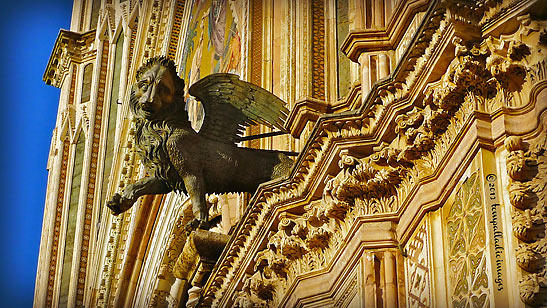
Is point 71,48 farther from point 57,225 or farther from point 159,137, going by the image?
point 159,137

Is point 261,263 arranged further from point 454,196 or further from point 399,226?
point 454,196

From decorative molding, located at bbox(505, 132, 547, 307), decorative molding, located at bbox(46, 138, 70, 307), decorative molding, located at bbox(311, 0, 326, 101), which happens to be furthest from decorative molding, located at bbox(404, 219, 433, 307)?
decorative molding, located at bbox(46, 138, 70, 307)

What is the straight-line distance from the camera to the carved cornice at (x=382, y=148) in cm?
702

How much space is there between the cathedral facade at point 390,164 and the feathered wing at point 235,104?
278 mm

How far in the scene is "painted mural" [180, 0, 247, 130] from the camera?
13703 millimetres

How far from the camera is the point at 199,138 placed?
1060 centimetres

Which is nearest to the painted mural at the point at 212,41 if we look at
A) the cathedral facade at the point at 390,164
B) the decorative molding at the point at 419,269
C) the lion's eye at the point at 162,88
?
the cathedral facade at the point at 390,164

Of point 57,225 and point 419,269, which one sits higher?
point 57,225

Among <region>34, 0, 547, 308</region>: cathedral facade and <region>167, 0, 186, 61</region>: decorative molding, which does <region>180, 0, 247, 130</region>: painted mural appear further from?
<region>167, 0, 186, 61</region>: decorative molding

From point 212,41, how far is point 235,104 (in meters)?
4.24

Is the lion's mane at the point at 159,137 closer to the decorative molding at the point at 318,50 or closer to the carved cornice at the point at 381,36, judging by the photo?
the decorative molding at the point at 318,50

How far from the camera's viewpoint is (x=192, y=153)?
411 inches

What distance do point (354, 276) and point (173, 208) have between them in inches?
282

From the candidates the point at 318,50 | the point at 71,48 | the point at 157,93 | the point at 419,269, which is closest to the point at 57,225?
the point at 71,48
